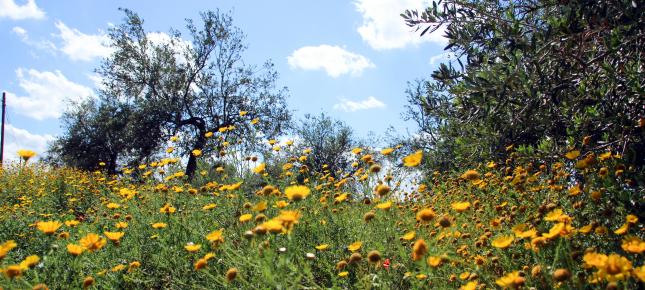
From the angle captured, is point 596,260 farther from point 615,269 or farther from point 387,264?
point 387,264

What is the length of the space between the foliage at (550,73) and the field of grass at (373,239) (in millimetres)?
238

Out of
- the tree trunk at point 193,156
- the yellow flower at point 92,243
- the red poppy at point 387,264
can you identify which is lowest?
the red poppy at point 387,264

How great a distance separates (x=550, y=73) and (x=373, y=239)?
1.53m

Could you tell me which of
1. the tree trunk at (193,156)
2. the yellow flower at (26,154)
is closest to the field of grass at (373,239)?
the yellow flower at (26,154)

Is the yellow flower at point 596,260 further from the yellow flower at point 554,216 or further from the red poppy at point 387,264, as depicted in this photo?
the red poppy at point 387,264

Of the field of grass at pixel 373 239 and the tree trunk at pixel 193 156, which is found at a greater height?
the tree trunk at pixel 193 156

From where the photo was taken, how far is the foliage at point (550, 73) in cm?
267

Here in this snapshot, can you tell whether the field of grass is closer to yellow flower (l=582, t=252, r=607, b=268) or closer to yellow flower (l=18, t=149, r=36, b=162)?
yellow flower (l=582, t=252, r=607, b=268)

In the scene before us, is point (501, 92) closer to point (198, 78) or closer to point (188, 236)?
point (188, 236)

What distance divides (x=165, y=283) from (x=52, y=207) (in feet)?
16.5

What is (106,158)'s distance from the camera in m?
21.5

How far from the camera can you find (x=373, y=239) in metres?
3.17

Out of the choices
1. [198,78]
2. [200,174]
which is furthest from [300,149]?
[200,174]

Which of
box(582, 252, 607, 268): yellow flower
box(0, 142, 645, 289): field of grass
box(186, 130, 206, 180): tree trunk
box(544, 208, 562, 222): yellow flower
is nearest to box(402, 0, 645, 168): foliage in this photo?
box(0, 142, 645, 289): field of grass
